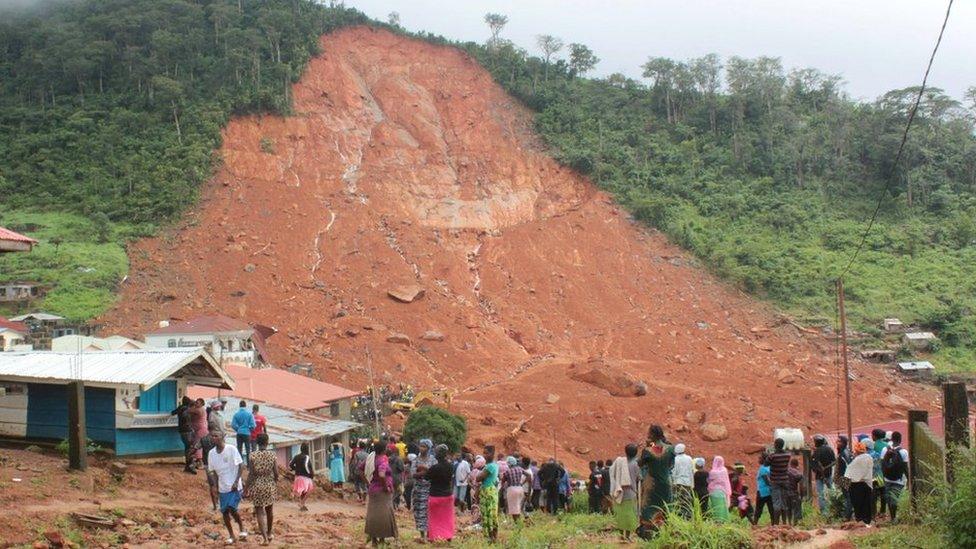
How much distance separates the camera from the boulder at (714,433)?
1139 inches

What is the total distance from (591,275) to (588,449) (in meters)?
17.6

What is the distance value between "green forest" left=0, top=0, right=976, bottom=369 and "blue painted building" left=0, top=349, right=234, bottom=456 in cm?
2348

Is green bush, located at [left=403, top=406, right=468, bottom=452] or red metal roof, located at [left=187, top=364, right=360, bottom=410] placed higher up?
red metal roof, located at [left=187, top=364, right=360, bottom=410]

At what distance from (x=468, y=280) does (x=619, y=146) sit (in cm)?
1714

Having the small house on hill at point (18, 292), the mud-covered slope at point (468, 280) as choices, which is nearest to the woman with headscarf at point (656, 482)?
the mud-covered slope at point (468, 280)

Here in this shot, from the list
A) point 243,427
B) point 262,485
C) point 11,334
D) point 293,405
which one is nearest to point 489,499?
point 262,485

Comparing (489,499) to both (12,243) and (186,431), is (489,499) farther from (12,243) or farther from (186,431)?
(12,243)

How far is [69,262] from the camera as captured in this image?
3856 cm

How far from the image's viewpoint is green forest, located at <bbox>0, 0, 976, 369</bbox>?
43.9 metres

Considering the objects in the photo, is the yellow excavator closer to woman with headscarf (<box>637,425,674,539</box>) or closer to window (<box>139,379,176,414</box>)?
window (<box>139,379,176,414</box>)

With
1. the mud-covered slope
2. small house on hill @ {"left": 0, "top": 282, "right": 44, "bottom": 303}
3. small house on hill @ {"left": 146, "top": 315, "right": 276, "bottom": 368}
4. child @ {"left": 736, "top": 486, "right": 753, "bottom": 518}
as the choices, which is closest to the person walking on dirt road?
child @ {"left": 736, "top": 486, "right": 753, "bottom": 518}

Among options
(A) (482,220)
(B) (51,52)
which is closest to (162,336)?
(A) (482,220)

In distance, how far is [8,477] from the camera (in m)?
10.9

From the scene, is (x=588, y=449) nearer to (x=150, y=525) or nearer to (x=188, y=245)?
(x=150, y=525)
